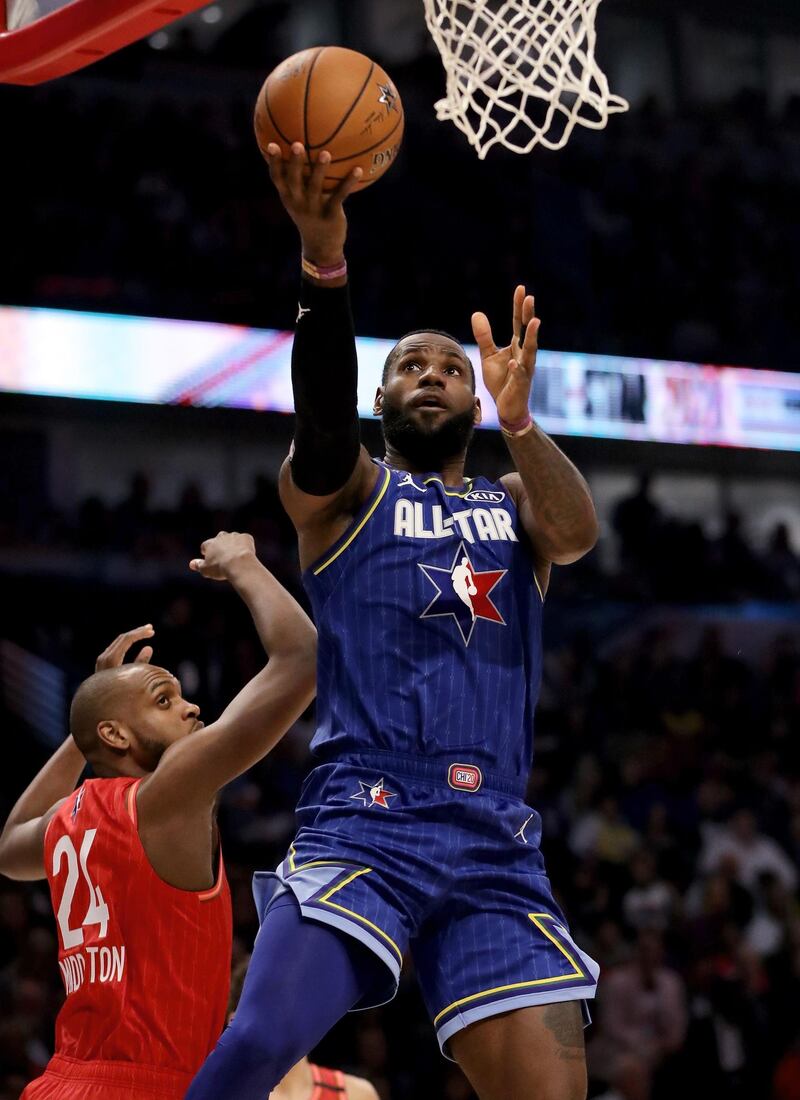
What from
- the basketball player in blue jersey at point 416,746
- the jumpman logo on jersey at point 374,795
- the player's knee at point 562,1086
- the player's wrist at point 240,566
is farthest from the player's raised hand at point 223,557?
the player's knee at point 562,1086

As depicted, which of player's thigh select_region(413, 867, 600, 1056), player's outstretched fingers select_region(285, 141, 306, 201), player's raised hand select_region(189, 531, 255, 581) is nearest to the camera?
player's outstretched fingers select_region(285, 141, 306, 201)

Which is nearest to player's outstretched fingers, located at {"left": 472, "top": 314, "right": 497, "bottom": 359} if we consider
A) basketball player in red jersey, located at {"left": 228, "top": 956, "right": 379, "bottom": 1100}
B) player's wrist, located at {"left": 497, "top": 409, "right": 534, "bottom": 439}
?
player's wrist, located at {"left": 497, "top": 409, "right": 534, "bottom": 439}

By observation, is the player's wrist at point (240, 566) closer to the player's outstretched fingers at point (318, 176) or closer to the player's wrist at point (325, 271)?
the player's wrist at point (325, 271)

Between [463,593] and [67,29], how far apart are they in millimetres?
2076

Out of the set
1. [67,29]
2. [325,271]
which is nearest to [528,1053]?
[325,271]

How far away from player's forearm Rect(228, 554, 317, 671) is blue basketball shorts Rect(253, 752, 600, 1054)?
0.33 meters

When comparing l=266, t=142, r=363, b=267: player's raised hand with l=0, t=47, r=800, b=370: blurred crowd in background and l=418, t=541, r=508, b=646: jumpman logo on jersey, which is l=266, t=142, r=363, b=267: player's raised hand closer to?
l=418, t=541, r=508, b=646: jumpman logo on jersey

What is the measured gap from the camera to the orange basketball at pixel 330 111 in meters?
3.28

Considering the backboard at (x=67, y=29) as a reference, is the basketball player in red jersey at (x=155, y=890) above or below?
below

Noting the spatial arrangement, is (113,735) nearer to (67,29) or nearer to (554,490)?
(554,490)

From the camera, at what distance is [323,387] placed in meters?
3.39

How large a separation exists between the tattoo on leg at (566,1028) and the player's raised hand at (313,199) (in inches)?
65.8

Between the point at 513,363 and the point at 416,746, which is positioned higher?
the point at 513,363

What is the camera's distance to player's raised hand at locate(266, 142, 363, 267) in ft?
10.6
